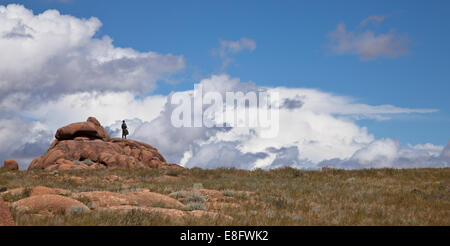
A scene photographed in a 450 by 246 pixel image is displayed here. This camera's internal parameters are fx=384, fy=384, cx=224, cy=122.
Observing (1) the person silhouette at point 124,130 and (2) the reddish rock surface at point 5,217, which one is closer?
(2) the reddish rock surface at point 5,217

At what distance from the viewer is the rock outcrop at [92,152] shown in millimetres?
39575

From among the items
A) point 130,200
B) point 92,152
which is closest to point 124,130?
point 92,152

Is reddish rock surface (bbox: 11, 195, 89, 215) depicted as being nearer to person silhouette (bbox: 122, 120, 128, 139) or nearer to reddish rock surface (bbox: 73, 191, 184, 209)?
reddish rock surface (bbox: 73, 191, 184, 209)

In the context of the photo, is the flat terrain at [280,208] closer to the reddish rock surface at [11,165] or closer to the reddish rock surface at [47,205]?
the reddish rock surface at [47,205]

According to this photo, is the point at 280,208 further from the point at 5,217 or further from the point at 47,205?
the point at 5,217

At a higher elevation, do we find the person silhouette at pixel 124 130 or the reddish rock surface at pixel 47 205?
the person silhouette at pixel 124 130

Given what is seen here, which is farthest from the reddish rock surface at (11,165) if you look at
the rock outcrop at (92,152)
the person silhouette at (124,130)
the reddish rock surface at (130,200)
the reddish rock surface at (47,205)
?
the reddish rock surface at (47,205)

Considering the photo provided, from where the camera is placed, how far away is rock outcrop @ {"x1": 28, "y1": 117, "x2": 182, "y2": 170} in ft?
130

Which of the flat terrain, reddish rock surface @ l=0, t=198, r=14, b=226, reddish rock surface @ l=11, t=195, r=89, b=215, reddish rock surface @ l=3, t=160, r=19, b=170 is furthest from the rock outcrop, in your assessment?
reddish rock surface @ l=0, t=198, r=14, b=226

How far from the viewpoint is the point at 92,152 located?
42.0 metres
